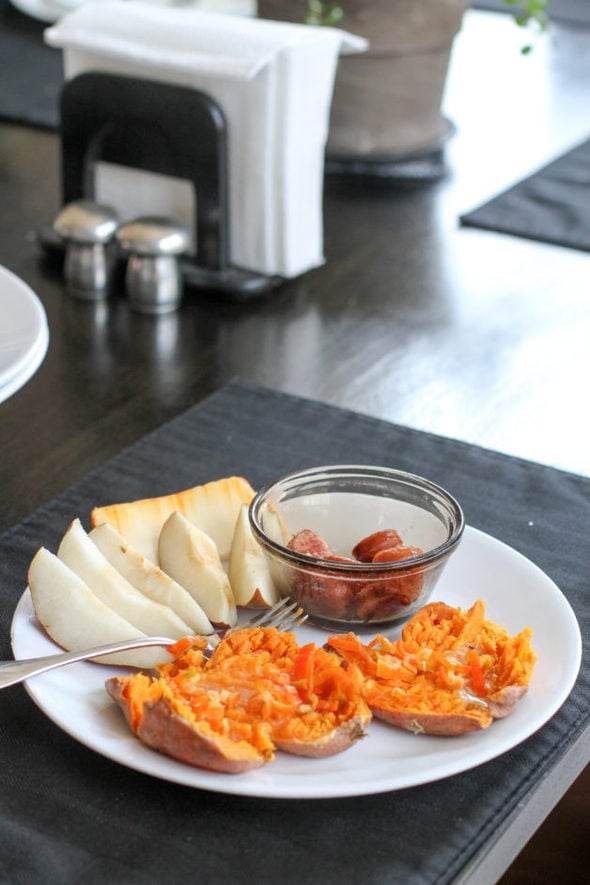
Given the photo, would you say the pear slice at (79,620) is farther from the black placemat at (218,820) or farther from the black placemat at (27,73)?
the black placemat at (27,73)

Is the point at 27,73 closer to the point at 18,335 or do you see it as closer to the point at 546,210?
the point at 546,210

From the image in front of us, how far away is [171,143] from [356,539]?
69 centimetres

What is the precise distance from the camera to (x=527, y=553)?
765 mm

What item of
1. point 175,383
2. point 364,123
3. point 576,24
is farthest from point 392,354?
point 576,24

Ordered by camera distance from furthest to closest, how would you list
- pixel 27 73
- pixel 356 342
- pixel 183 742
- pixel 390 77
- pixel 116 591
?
pixel 27 73 → pixel 390 77 → pixel 356 342 → pixel 116 591 → pixel 183 742

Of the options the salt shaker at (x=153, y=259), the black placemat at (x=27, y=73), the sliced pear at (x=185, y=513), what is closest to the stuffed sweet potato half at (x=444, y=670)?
the sliced pear at (x=185, y=513)

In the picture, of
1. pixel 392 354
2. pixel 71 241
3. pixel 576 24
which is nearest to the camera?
pixel 392 354

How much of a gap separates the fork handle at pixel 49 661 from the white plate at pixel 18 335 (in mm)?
149

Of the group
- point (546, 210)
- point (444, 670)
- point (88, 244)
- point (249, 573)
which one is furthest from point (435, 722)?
point (546, 210)

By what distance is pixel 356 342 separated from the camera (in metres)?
1.16

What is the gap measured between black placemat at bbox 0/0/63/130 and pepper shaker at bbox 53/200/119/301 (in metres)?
0.39

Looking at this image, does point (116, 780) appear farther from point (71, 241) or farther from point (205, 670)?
point (71, 241)

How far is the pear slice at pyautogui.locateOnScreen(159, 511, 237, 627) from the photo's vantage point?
641mm

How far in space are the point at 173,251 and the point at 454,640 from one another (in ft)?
2.32
